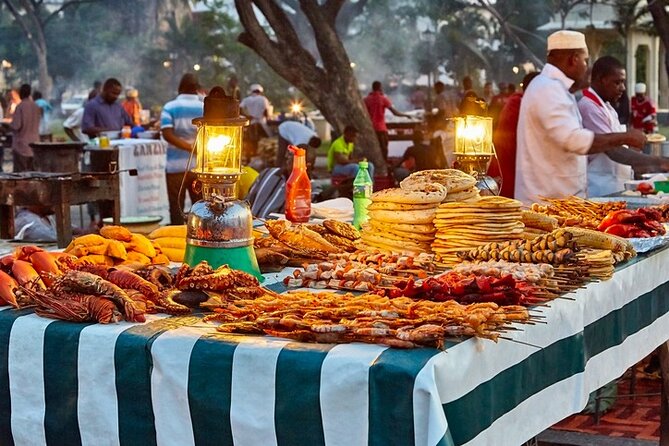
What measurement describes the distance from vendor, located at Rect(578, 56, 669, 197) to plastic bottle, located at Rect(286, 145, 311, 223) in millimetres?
2927

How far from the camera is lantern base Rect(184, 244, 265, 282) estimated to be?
3719 mm

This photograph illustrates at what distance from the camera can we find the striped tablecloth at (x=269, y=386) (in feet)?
9.14

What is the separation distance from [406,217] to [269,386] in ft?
4.91

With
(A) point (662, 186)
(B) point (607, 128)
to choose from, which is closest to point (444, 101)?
(B) point (607, 128)

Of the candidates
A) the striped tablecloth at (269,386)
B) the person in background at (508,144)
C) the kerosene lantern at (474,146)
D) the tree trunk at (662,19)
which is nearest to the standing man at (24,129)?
the tree trunk at (662,19)

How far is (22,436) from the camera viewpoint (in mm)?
3344

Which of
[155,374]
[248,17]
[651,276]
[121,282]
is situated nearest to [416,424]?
[155,374]


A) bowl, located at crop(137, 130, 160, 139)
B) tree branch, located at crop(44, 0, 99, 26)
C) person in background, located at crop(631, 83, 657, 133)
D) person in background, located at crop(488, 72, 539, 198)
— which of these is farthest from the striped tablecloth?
tree branch, located at crop(44, 0, 99, 26)

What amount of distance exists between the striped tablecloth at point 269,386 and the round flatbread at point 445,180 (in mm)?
881

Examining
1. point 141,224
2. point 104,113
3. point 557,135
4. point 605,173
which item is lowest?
point 141,224

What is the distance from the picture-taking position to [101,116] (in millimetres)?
14844

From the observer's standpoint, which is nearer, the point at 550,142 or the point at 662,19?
the point at 550,142

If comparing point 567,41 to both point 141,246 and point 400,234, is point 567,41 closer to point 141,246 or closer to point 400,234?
point 400,234

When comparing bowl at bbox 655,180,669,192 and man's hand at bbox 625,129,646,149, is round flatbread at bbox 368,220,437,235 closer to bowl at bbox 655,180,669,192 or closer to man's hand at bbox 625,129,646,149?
man's hand at bbox 625,129,646,149
